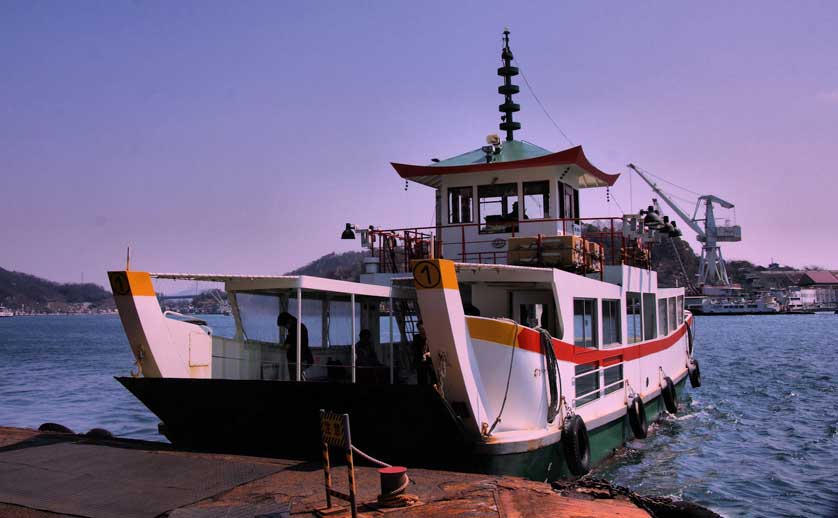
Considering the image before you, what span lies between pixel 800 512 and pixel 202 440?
9285 mm

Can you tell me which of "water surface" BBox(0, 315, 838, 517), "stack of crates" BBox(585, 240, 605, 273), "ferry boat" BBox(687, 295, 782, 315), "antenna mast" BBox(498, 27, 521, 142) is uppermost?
"antenna mast" BBox(498, 27, 521, 142)

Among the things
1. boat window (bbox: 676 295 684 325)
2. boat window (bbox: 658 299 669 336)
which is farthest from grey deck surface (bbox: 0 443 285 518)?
boat window (bbox: 676 295 684 325)

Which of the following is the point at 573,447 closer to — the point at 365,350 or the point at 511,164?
the point at 365,350

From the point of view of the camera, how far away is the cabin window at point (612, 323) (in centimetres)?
1401

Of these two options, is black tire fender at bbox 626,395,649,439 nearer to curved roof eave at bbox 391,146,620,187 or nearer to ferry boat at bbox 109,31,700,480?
ferry boat at bbox 109,31,700,480

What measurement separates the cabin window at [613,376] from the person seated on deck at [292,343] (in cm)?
540

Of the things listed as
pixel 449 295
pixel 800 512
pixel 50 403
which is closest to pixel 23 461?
pixel 449 295

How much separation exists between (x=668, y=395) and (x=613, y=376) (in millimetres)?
5011

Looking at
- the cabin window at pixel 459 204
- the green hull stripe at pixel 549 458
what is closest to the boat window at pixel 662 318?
the green hull stripe at pixel 549 458

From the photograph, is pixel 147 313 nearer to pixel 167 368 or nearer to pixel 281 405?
pixel 167 368

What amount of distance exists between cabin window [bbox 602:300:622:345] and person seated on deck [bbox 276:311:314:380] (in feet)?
20.9

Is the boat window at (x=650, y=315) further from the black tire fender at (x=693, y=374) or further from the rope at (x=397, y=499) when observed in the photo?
the rope at (x=397, y=499)

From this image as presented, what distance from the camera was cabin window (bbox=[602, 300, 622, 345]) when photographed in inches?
551

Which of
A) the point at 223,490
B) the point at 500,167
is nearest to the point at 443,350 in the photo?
the point at 223,490
